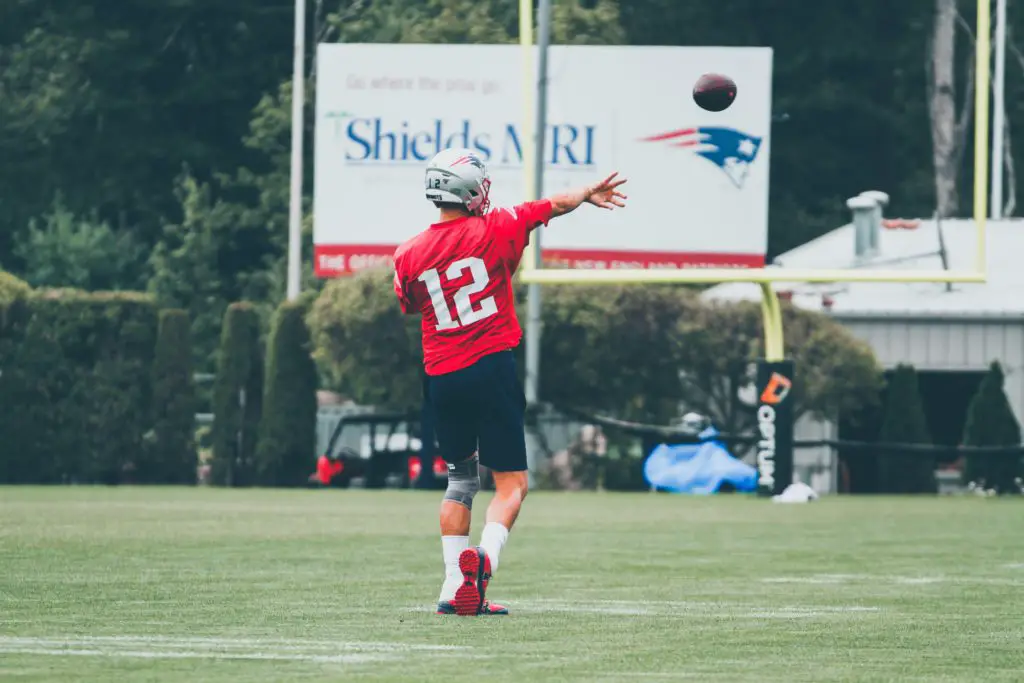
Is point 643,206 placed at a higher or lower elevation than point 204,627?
higher

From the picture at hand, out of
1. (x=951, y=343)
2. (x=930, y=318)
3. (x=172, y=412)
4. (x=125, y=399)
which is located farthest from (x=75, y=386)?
(x=951, y=343)

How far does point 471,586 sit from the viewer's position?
7852mm

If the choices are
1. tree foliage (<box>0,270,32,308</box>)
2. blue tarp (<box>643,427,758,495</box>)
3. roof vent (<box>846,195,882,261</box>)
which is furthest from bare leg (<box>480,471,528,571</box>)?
tree foliage (<box>0,270,32,308</box>)

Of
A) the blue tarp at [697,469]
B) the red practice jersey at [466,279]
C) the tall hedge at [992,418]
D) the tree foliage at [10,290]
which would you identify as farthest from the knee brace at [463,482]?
the tree foliage at [10,290]

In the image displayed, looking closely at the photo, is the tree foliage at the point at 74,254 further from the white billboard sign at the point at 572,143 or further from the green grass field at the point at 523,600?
the green grass field at the point at 523,600

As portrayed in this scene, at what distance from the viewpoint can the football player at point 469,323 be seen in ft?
27.2

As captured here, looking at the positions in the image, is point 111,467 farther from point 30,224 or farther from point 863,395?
point 30,224

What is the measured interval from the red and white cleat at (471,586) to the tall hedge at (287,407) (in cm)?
1854

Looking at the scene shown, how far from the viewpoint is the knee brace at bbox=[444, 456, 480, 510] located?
8.36 m

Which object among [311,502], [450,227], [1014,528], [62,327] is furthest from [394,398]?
[450,227]

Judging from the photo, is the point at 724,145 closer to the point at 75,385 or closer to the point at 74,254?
the point at 75,385

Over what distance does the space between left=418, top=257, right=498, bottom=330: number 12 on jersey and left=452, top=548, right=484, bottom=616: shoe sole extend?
888mm

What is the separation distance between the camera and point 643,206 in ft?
78.8

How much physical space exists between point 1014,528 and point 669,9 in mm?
11318
